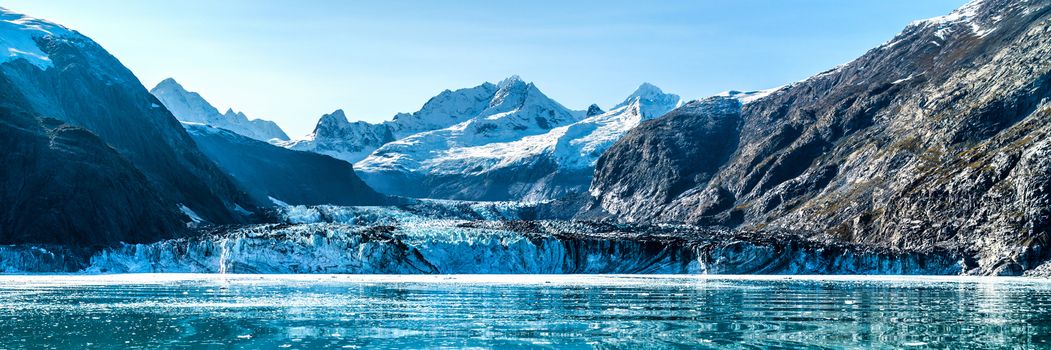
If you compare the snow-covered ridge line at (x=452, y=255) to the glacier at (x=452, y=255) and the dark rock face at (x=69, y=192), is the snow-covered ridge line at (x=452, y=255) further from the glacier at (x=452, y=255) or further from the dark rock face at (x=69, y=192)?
the dark rock face at (x=69, y=192)

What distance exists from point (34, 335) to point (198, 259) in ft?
315

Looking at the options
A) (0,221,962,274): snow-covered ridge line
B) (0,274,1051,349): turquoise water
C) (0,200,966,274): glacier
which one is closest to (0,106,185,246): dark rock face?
(0,221,962,274): snow-covered ridge line

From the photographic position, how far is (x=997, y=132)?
19925 centimetres

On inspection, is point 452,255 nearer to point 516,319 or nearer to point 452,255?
point 452,255

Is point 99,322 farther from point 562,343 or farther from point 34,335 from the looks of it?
point 562,343

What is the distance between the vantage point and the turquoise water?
129 feet

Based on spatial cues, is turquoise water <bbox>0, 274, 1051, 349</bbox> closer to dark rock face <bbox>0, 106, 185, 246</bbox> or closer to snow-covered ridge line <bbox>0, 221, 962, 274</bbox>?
snow-covered ridge line <bbox>0, 221, 962, 274</bbox>

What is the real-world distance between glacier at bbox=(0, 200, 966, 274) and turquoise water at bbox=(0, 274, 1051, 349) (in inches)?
2077

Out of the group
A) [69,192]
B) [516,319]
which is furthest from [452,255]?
[516,319]

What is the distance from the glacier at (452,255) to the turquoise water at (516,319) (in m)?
52.7

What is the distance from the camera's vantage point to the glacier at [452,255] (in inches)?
5064

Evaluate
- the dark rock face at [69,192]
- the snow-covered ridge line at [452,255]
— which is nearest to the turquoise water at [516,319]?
the snow-covered ridge line at [452,255]

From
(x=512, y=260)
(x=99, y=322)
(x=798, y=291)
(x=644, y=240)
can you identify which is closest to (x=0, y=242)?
(x=512, y=260)

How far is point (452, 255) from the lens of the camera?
133 m
